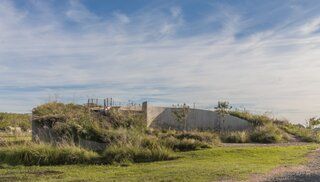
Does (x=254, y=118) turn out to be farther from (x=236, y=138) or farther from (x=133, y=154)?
(x=133, y=154)

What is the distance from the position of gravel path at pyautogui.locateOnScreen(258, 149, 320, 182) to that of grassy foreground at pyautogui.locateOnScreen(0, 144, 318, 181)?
0.69 metres

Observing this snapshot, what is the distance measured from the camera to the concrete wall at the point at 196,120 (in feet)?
139

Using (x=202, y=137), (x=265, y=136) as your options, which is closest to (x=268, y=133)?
(x=265, y=136)

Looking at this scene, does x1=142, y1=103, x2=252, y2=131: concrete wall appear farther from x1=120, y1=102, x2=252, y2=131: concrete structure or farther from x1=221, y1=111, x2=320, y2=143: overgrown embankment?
x1=221, y1=111, x2=320, y2=143: overgrown embankment

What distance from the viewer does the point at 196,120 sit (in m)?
44.1

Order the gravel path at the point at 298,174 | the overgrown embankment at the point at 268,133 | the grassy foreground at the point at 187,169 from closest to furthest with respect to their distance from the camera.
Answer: the gravel path at the point at 298,174
the grassy foreground at the point at 187,169
the overgrown embankment at the point at 268,133

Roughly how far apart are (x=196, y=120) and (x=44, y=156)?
74.8ft

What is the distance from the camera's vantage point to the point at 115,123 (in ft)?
106

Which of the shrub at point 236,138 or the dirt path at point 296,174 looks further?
the shrub at point 236,138

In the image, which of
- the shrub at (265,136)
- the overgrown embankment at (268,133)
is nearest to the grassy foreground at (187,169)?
the overgrown embankment at (268,133)

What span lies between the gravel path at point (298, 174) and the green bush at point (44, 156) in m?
8.73

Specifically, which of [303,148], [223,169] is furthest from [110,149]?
[303,148]

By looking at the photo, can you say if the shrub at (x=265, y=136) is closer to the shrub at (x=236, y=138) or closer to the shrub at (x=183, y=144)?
the shrub at (x=236, y=138)

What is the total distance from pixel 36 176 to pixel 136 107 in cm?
2460
